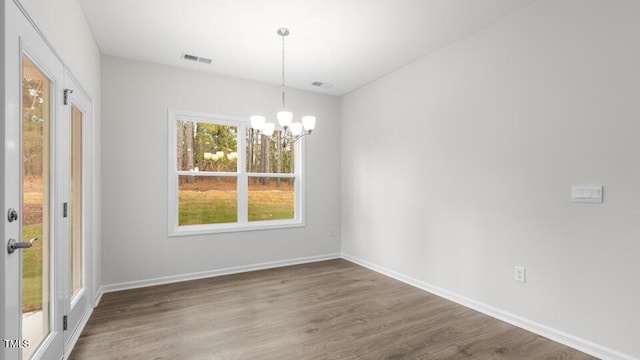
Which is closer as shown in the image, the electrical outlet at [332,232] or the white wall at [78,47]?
the white wall at [78,47]

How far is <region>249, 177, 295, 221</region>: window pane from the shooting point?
4.66m

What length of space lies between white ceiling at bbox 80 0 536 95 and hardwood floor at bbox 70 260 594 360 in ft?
9.07

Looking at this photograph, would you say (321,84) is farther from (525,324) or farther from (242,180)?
(525,324)

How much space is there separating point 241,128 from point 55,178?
8.86 feet

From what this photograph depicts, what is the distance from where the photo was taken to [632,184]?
211 centimetres

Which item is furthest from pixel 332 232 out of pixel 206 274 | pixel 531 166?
pixel 531 166

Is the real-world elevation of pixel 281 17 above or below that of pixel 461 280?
above

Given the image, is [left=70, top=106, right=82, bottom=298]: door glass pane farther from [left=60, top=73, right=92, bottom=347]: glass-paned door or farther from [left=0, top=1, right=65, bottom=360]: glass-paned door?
Result: [left=0, top=1, right=65, bottom=360]: glass-paned door

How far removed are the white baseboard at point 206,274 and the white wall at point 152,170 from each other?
0.05 meters

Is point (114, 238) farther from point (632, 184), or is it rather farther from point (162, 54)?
point (632, 184)

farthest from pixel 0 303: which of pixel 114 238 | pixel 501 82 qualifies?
pixel 501 82

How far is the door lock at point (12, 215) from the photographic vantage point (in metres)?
1.38

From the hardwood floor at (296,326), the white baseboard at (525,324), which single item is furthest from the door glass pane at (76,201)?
the white baseboard at (525,324)

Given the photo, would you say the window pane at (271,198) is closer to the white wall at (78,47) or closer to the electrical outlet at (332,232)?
the electrical outlet at (332,232)
